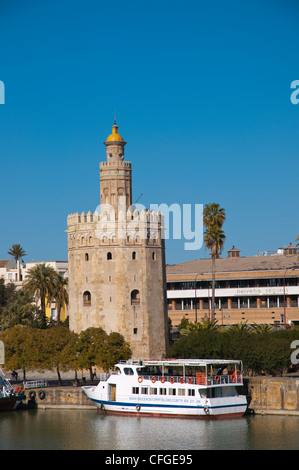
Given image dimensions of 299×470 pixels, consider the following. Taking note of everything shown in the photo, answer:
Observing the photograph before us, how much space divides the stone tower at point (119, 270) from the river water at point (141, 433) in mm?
17279

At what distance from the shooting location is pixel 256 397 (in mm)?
60188

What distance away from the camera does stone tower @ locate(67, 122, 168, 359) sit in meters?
77.6

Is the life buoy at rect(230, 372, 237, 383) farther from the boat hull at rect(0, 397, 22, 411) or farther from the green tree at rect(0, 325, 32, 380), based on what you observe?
the green tree at rect(0, 325, 32, 380)

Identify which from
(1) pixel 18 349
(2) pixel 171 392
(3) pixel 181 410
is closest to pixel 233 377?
(3) pixel 181 410

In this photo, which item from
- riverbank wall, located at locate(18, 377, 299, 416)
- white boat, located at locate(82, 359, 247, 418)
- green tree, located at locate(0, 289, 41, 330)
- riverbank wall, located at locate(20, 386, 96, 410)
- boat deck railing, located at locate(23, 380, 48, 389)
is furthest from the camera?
green tree, located at locate(0, 289, 41, 330)

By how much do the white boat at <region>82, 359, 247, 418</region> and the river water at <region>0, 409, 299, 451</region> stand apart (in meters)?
0.75

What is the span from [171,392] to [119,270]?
20503 millimetres

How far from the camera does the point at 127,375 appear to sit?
200ft

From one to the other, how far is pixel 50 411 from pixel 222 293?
45398 mm

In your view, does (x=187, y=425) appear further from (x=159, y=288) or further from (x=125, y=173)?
(x=125, y=173)

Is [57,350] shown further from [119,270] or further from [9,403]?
[119,270]

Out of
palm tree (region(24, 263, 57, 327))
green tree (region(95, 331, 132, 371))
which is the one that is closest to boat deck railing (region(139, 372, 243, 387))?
green tree (region(95, 331, 132, 371))

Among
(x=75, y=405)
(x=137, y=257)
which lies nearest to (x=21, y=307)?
(x=137, y=257)

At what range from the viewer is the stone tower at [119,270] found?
77.6m
